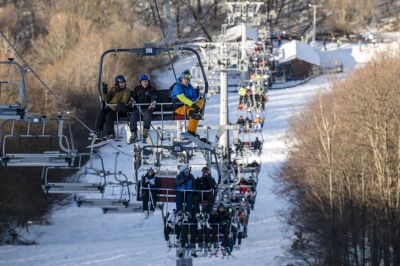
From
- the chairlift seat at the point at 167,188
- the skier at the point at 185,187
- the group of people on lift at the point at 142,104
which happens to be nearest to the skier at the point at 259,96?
the chairlift seat at the point at 167,188

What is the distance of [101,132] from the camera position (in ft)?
54.5

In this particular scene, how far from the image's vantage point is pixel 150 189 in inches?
669

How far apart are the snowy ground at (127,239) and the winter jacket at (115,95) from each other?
1768cm

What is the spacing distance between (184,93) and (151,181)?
2239mm

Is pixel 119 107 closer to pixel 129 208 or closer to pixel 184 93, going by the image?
pixel 184 93

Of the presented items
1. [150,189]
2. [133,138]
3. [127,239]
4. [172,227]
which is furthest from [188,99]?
[127,239]

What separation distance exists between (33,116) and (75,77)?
131ft

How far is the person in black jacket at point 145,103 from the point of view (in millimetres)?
16047

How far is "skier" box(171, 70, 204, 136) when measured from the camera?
52.4 ft

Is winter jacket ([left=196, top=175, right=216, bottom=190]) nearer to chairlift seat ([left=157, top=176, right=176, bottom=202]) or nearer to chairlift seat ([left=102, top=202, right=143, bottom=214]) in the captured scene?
chairlift seat ([left=157, top=176, right=176, bottom=202])

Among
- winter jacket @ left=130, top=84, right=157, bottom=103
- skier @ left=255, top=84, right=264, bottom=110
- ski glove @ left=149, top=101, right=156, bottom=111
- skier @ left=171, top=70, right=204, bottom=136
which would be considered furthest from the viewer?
skier @ left=255, top=84, right=264, bottom=110

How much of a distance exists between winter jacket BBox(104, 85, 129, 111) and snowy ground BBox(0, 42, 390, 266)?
17677 millimetres

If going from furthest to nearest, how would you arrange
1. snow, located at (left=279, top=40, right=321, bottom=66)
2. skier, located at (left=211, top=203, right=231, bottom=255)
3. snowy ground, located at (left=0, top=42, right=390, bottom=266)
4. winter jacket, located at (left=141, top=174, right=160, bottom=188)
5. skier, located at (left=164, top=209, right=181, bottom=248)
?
snow, located at (left=279, top=40, right=321, bottom=66) < snowy ground, located at (left=0, top=42, right=390, bottom=266) < skier, located at (left=211, top=203, right=231, bottom=255) < skier, located at (left=164, top=209, right=181, bottom=248) < winter jacket, located at (left=141, top=174, right=160, bottom=188)

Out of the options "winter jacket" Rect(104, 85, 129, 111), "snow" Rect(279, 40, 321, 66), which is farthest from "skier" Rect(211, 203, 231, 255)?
"snow" Rect(279, 40, 321, 66)
